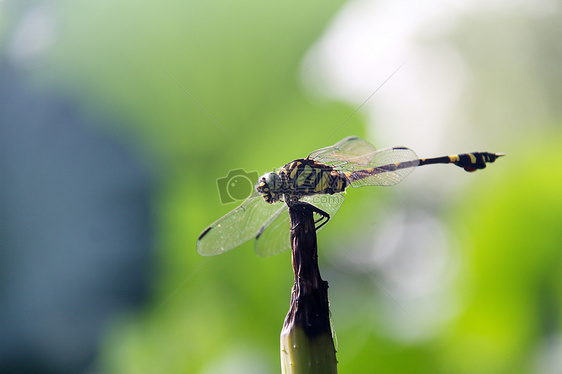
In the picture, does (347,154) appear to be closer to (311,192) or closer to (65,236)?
(311,192)

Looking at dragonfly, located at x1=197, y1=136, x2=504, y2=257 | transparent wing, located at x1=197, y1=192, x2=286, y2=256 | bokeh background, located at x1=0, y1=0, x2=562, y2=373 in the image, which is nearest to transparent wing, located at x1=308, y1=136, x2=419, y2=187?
dragonfly, located at x1=197, y1=136, x2=504, y2=257

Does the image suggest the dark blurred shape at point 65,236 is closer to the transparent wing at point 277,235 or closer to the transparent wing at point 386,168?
the transparent wing at point 277,235

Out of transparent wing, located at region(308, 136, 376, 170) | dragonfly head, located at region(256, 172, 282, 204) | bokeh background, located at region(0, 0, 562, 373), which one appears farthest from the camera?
bokeh background, located at region(0, 0, 562, 373)

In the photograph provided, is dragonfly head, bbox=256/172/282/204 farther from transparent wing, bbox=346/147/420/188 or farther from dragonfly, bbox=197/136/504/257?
transparent wing, bbox=346/147/420/188

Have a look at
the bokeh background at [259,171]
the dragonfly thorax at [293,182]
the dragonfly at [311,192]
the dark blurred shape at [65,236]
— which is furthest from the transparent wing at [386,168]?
the dark blurred shape at [65,236]

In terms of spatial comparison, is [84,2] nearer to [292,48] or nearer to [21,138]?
[21,138]

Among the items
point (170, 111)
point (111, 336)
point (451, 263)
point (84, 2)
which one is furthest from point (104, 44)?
point (451, 263)

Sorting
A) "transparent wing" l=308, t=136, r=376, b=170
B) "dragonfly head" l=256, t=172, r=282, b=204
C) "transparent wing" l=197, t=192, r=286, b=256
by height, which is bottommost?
"transparent wing" l=197, t=192, r=286, b=256

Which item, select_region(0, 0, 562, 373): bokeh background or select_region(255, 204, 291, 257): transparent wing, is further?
select_region(0, 0, 562, 373): bokeh background
